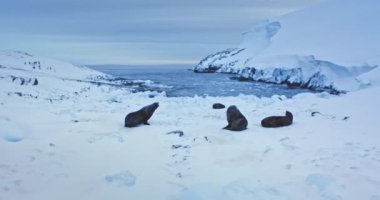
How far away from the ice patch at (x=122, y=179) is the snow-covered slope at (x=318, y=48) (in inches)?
791

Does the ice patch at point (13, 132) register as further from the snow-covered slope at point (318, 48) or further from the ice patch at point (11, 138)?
the snow-covered slope at point (318, 48)

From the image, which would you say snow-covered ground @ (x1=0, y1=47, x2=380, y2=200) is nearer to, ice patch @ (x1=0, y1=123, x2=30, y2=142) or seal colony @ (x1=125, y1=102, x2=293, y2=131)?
ice patch @ (x1=0, y1=123, x2=30, y2=142)

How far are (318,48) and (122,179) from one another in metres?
38.5

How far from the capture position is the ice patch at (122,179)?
15.2 ft

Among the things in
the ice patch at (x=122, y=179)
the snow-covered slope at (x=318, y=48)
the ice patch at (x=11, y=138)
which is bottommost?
the ice patch at (x=122, y=179)

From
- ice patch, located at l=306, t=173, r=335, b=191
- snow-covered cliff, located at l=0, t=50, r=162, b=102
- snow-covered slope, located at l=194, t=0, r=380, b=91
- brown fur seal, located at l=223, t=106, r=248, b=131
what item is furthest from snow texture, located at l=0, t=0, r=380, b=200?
snow-covered slope, located at l=194, t=0, r=380, b=91

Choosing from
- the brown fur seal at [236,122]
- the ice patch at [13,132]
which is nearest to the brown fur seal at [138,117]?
the brown fur seal at [236,122]

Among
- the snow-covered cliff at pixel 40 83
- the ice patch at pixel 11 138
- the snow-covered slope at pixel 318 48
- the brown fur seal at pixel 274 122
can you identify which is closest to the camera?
the ice patch at pixel 11 138

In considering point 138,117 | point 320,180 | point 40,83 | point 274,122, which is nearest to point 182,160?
point 320,180

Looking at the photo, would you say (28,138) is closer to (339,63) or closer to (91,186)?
(91,186)

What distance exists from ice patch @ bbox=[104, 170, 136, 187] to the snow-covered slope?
20.1m

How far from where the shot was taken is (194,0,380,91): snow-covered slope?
30.8 m

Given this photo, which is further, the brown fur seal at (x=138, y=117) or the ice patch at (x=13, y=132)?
the brown fur seal at (x=138, y=117)

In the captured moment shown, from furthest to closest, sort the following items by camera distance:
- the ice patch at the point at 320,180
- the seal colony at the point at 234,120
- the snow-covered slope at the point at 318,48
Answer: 1. the snow-covered slope at the point at 318,48
2. the seal colony at the point at 234,120
3. the ice patch at the point at 320,180
